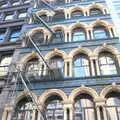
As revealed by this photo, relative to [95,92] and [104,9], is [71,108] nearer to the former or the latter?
[95,92]

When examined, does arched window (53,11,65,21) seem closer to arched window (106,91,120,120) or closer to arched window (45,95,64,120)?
arched window (45,95,64,120)

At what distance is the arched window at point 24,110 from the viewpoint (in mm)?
15273

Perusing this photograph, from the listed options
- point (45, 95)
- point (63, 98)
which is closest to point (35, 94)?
point (45, 95)

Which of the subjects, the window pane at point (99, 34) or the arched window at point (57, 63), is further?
the window pane at point (99, 34)

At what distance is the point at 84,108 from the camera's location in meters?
14.9

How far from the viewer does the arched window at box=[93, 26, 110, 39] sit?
19.9 meters

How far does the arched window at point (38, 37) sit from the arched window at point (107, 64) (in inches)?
217

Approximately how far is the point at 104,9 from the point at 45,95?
10.9m

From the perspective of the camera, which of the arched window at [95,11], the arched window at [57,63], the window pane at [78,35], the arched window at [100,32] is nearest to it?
the arched window at [57,63]

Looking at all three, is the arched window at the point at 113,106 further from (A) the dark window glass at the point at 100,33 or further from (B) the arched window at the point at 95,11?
(B) the arched window at the point at 95,11

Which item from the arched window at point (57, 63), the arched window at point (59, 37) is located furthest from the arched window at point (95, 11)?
the arched window at point (57, 63)

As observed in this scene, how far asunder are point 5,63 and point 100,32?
8368mm

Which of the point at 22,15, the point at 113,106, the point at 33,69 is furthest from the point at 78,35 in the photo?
the point at 22,15

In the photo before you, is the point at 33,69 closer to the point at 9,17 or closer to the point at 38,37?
the point at 38,37
